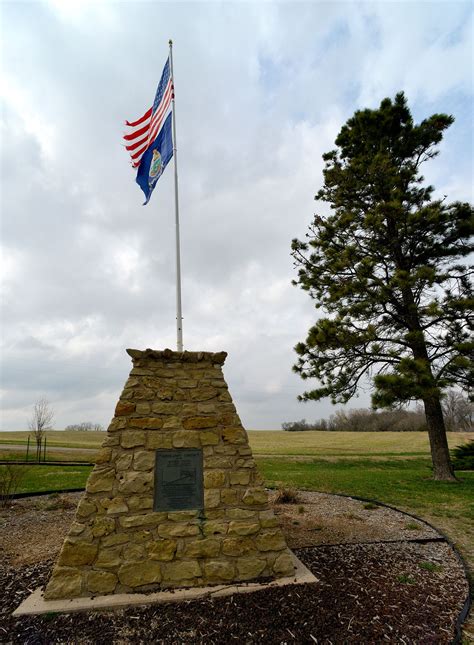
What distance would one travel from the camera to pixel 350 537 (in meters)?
6.03

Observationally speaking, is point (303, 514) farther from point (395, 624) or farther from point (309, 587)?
point (395, 624)

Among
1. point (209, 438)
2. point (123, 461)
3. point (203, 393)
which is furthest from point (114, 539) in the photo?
point (203, 393)

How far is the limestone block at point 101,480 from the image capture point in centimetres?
416

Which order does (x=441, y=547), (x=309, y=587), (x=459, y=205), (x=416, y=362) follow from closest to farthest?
(x=309, y=587)
(x=441, y=547)
(x=416, y=362)
(x=459, y=205)

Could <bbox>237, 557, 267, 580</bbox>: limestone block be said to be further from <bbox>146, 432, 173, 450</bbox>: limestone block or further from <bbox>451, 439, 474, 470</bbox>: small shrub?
<bbox>451, 439, 474, 470</bbox>: small shrub

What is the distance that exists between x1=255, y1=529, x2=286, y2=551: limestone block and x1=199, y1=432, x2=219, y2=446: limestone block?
1.21 metres

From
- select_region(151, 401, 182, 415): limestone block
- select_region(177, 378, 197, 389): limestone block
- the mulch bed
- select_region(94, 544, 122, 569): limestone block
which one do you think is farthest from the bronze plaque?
the mulch bed

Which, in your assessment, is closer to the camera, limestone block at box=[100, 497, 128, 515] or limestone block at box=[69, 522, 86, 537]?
limestone block at box=[69, 522, 86, 537]

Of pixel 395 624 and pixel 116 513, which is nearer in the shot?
pixel 395 624

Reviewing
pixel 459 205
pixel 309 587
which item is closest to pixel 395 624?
pixel 309 587

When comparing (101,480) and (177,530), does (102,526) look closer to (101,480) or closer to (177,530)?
(101,480)

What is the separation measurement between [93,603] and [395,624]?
299cm

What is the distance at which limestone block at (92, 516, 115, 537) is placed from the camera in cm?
403

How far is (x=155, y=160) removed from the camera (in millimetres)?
7758
